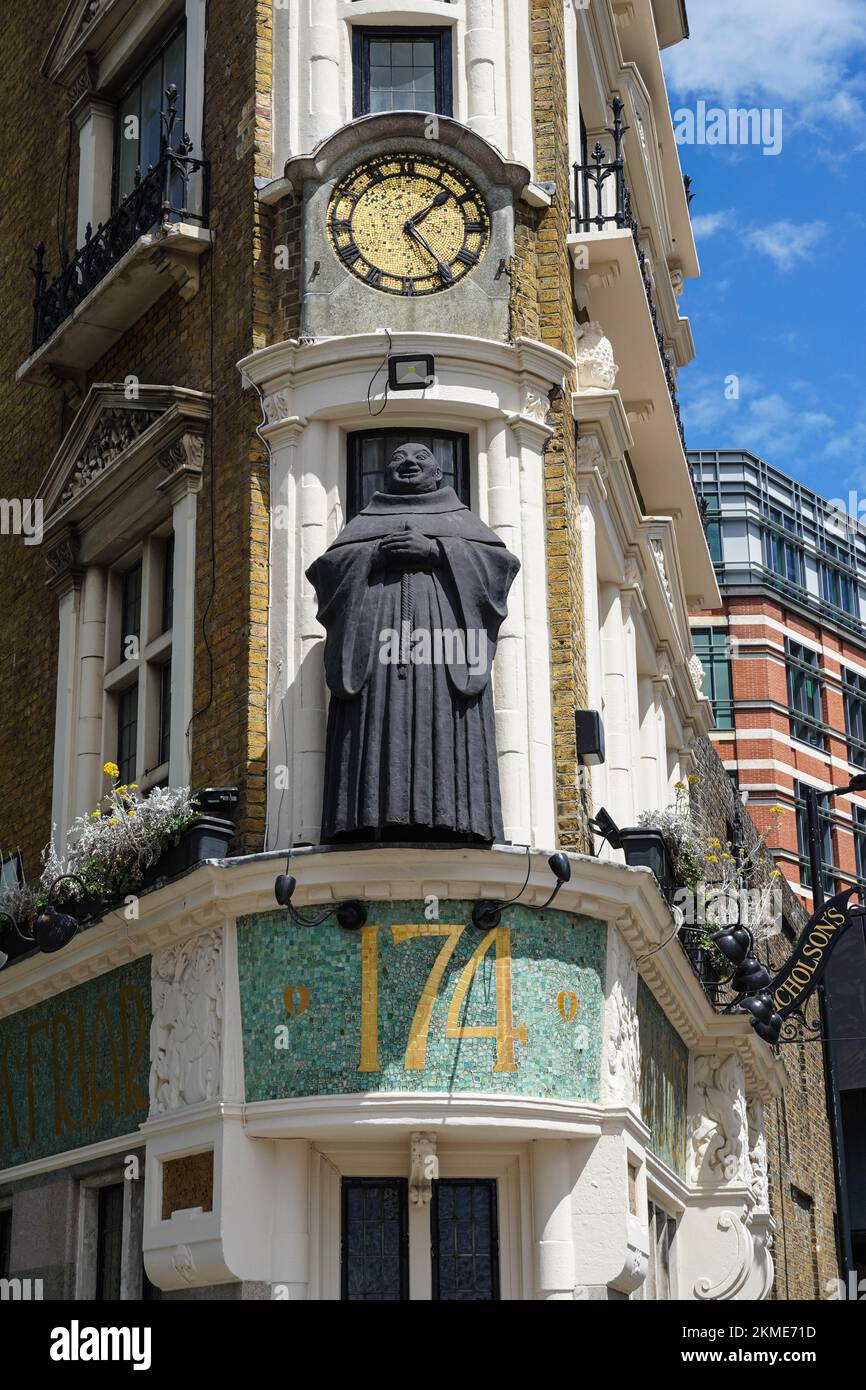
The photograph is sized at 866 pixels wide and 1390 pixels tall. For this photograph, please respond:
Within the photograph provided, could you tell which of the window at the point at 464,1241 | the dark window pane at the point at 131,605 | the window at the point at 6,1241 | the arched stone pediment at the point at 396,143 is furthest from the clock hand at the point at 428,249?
the window at the point at 6,1241

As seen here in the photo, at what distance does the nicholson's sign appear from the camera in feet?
63.3

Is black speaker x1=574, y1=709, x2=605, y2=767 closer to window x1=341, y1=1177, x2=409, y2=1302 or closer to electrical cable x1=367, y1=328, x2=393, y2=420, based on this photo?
electrical cable x1=367, y1=328, x2=393, y2=420

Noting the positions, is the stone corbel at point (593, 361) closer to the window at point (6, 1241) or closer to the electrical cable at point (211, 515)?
the electrical cable at point (211, 515)

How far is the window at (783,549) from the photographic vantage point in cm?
7094

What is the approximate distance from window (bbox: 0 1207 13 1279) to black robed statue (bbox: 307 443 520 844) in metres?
5.93

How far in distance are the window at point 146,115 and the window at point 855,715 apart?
172 ft

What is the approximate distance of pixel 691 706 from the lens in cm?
2539

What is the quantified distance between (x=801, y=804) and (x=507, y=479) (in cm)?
4778

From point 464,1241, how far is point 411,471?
20.0 feet

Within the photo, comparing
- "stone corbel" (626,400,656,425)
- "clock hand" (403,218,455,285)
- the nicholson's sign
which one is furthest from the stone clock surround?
the nicholson's sign

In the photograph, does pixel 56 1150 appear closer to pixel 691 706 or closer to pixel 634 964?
pixel 634 964

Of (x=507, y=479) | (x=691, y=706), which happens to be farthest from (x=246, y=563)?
(x=691, y=706)

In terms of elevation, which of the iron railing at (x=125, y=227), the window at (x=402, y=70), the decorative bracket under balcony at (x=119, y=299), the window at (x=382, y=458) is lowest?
the window at (x=382, y=458)

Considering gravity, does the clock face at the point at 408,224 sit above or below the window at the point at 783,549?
below
